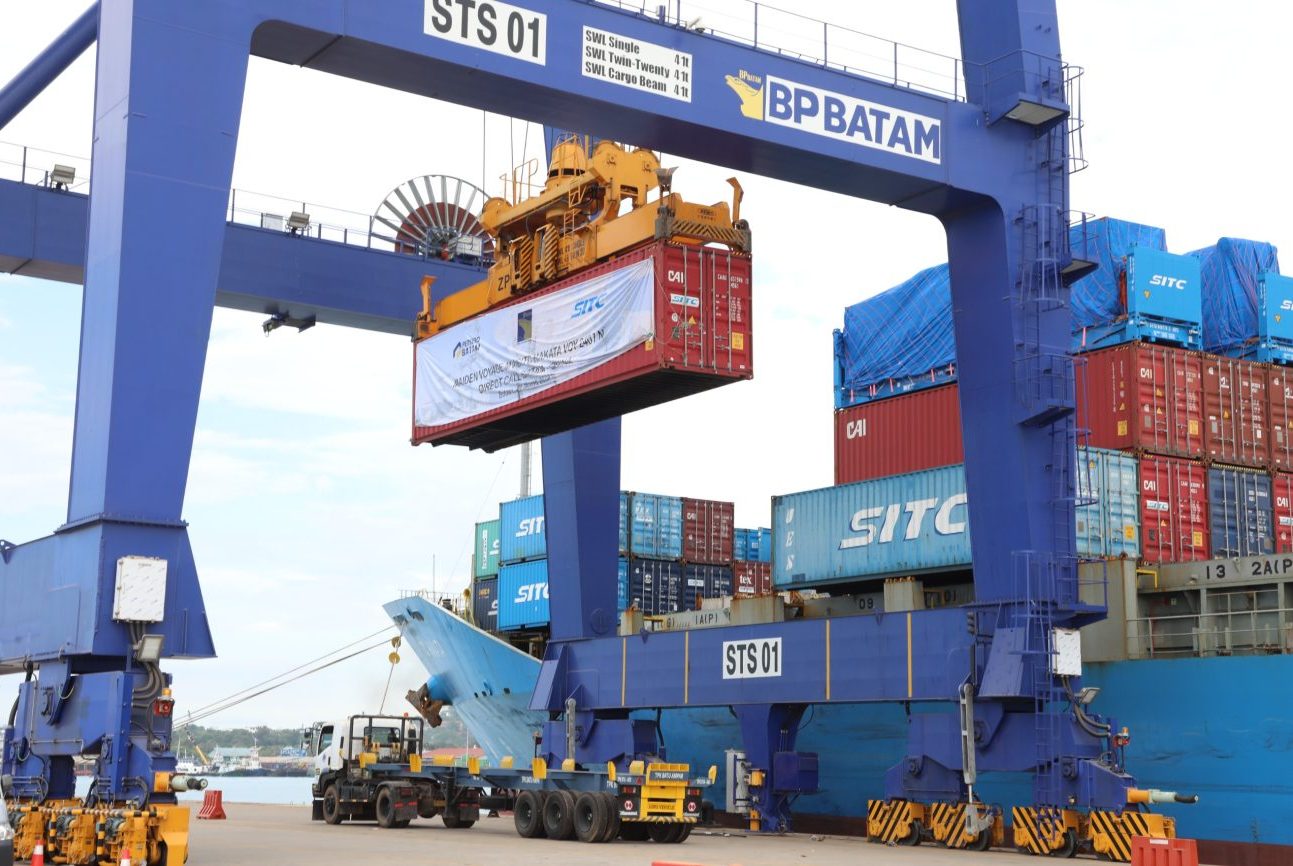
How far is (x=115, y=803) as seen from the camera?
15992 millimetres

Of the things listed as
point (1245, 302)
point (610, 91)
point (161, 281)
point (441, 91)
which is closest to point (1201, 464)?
point (1245, 302)

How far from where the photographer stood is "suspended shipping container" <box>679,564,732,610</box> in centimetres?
3731

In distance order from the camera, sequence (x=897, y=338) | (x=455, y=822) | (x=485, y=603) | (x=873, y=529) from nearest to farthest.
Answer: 1. (x=873, y=529)
2. (x=455, y=822)
3. (x=897, y=338)
4. (x=485, y=603)

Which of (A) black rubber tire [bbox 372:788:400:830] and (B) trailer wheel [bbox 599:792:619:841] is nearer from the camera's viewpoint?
(B) trailer wheel [bbox 599:792:619:841]

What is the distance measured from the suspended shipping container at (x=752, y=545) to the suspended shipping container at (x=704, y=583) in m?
1.76

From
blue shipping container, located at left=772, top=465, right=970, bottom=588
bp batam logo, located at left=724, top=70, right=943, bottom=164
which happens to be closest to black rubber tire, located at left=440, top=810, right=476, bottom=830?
blue shipping container, located at left=772, top=465, right=970, bottom=588

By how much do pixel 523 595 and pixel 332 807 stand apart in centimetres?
877

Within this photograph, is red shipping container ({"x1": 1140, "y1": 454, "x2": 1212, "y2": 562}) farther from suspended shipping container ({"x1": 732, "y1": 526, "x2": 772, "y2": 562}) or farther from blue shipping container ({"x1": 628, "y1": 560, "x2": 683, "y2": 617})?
suspended shipping container ({"x1": 732, "y1": 526, "x2": 772, "y2": 562})

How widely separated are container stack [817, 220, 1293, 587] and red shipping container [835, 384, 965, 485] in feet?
0.13

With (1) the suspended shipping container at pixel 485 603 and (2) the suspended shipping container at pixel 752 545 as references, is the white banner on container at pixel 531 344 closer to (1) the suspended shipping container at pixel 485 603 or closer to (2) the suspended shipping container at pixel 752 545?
(1) the suspended shipping container at pixel 485 603

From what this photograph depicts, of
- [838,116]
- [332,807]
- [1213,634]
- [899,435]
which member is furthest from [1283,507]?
[332,807]

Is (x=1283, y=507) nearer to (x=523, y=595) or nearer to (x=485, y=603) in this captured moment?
(x=523, y=595)

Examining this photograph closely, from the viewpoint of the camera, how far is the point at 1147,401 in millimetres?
26656

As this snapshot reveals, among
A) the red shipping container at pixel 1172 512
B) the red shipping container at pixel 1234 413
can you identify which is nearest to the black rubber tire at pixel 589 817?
the red shipping container at pixel 1172 512
